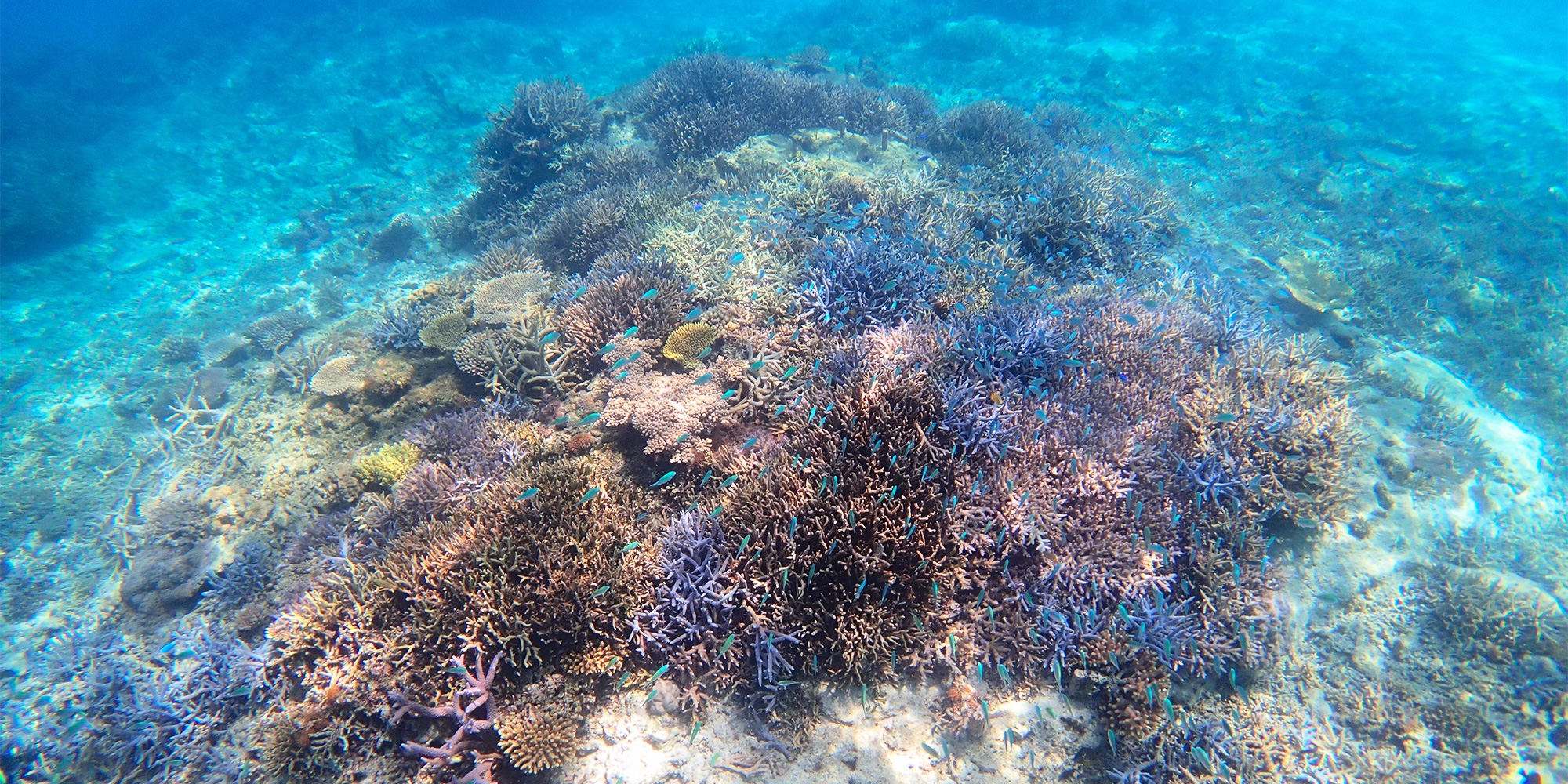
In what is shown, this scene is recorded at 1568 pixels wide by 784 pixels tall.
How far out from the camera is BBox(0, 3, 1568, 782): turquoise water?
3803 mm

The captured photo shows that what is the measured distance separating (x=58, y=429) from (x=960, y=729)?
1664 cm

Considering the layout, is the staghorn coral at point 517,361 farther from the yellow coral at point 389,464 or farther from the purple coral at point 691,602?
the purple coral at point 691,602

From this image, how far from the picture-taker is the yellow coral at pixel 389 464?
5.95 m

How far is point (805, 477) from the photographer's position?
4105 mm

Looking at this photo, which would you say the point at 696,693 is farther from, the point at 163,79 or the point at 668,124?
the point at 163,79

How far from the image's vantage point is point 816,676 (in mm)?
3875

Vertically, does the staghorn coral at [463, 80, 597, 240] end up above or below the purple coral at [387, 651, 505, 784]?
above

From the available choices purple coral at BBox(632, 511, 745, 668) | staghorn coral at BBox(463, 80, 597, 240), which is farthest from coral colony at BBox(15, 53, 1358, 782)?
staghorn coral at BBox(463, 80, 597, 240)

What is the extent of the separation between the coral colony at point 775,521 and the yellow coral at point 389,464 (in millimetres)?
35

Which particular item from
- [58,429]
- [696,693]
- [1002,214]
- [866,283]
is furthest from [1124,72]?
[58,429]

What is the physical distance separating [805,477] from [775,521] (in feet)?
1.26

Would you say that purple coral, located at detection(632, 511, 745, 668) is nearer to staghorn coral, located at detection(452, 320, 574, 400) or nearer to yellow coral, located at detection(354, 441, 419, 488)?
staghorn coral, located at detection(452, 320, 574, 400)

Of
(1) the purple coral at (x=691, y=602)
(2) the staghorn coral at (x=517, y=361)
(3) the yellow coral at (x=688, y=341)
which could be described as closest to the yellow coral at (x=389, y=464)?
(2) the staghorn coral at (x=517, y=361)

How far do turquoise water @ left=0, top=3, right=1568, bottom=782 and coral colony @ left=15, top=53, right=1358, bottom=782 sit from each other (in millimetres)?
37
